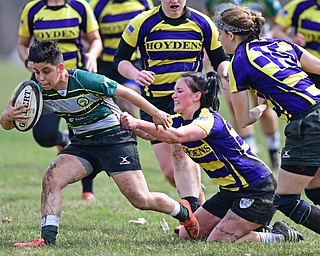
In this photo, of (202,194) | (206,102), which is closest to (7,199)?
(202,194)

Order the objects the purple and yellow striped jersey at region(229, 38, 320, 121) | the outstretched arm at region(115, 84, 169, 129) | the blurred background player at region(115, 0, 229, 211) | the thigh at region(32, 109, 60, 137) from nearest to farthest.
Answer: the outstretched arm at region(115, 84, 169, 129) → the purple and yellow striped jersey at region(229, 38, 320, 121) → the blurred background player at region(115, 0, 229, 211) → the thigh at region(32, 109, 60, 137)

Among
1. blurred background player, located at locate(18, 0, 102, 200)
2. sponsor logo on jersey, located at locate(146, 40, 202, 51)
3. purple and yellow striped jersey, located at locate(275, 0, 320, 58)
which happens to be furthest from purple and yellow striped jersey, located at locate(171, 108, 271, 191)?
purple and yellow striped jersey, located at locate(275, 0, 320, 58)

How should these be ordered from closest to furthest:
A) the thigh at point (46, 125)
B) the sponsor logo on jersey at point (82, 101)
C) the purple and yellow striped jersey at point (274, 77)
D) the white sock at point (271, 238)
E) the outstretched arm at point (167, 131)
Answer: the outstretched arm at point (167, 131)
the purple and yellow striped jersey at point (274, 77)
the sponsor logo on jersey at point (82, 101)
the white sock at point (271, 238)
the thigh at point (46, 125)

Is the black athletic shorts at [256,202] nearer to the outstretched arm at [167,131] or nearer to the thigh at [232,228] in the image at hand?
the thigh at [232,228]

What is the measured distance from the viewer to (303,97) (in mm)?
5332

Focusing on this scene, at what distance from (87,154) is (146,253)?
100cm

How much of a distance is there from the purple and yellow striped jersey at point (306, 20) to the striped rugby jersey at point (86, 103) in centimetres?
347

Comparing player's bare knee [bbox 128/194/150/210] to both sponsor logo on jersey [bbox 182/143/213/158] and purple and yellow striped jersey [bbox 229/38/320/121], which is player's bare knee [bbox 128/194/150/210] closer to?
sponsor logo on jersey [bbox 182/143/213/158]

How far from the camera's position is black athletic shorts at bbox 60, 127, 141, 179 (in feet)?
18.5

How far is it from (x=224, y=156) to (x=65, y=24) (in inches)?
114

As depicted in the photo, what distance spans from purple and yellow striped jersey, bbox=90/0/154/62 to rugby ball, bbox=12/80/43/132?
10.2ft

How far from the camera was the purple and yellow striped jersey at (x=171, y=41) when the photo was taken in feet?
21.5

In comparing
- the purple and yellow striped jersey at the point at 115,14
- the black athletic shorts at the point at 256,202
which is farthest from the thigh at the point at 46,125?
the black athletic shorts at the point at 256,202

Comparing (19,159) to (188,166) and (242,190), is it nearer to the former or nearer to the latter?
(188,166)
